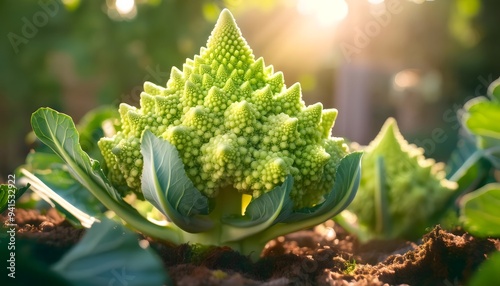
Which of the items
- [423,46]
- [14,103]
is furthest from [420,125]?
[14,103]

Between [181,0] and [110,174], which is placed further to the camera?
[181,0]

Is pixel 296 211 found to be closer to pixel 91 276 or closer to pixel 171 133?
pixel 171 133

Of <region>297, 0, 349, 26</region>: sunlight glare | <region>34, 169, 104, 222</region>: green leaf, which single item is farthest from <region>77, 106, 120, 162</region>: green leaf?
<region>297, 0, 349, 26</region>: sunlight glare

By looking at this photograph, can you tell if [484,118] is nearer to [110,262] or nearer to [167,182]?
[167,182]

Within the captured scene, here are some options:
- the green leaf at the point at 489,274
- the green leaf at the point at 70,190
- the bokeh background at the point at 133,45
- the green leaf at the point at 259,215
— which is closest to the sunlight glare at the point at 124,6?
the bokeh background at the point at 133,45

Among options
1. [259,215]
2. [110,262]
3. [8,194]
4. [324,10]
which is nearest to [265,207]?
[259,215]

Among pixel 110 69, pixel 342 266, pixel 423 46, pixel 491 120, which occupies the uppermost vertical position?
pixel 423 46
